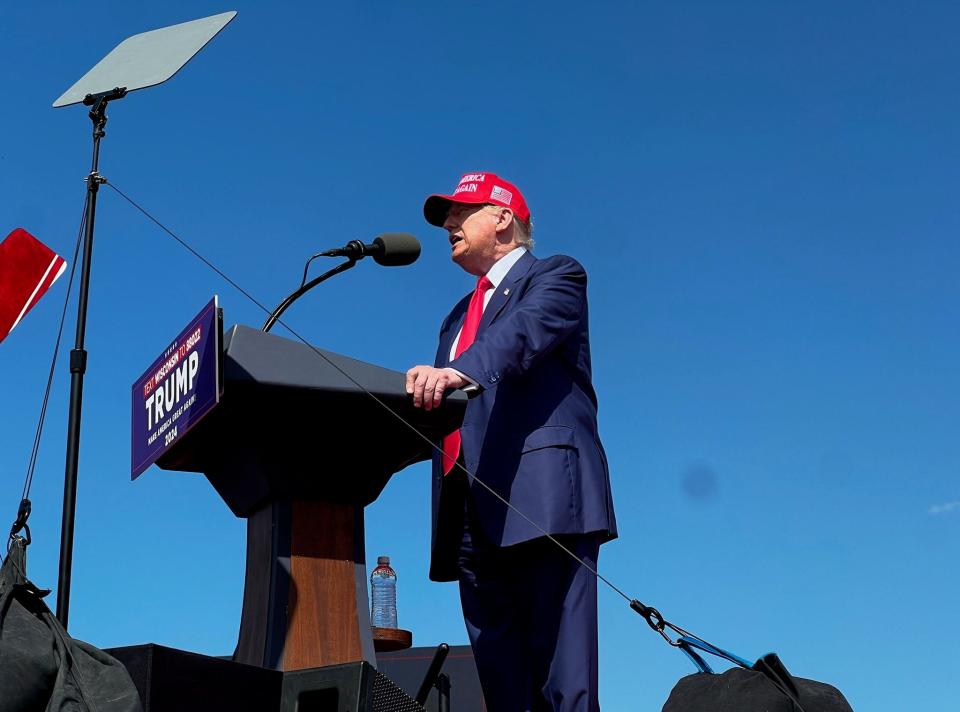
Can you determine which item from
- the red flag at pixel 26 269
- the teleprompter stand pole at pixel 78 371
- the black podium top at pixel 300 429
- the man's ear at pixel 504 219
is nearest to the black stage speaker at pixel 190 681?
the teleprompter stand pole at pixel 78 371

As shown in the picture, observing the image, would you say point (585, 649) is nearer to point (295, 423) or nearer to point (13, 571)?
point (295, 423)

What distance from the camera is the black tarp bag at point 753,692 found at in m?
2.23

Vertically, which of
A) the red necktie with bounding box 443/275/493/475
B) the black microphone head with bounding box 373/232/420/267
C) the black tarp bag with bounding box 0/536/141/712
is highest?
the black microphone head with bounding box 373/232/420/267

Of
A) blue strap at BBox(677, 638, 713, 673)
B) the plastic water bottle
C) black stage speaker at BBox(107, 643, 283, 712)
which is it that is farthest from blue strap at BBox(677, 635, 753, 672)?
the plastic water bottle

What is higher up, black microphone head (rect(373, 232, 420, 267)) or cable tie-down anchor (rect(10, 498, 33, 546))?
black microphone head (rect(373, 232, 420, 267))

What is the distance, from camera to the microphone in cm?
373

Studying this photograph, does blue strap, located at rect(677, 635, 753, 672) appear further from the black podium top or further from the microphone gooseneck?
the microphone gooseneck

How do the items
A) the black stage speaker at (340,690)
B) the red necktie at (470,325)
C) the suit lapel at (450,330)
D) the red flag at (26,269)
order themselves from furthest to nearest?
the red flag at (26,269) → the suit lapel at (450,330) → the red necktie at (470,325) → the black stage speaker at (340,690)

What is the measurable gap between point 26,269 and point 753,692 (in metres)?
2.47

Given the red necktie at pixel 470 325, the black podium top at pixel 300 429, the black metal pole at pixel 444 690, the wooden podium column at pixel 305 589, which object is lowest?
the black metal pole at pixel 444 690

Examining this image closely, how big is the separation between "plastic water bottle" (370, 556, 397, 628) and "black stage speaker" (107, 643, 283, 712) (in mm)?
1500

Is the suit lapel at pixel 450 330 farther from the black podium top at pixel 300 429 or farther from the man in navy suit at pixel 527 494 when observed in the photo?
the black podium top at pixel 300 429

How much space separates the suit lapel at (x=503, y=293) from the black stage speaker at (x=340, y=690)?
1096 mm

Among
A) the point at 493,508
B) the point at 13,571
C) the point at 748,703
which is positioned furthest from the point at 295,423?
the point at 748,703
